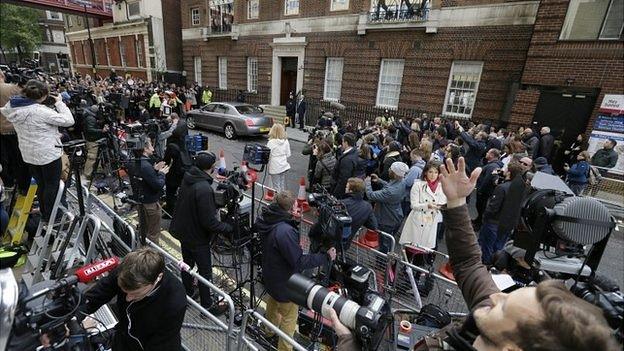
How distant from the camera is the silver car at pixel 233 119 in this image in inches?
503

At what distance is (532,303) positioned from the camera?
44.2 inches

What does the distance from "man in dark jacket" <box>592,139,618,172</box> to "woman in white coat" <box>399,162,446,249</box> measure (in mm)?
6893

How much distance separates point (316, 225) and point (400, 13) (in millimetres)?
12996

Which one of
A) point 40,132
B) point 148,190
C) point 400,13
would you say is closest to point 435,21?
point 400,13

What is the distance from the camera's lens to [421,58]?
1310 cm

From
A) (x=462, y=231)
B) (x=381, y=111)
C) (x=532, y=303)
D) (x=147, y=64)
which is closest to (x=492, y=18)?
(x=381, y=111)

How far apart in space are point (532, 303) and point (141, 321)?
7.37 feet

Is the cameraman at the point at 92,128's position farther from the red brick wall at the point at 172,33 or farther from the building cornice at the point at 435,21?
the red brick wall at the point at 172,33

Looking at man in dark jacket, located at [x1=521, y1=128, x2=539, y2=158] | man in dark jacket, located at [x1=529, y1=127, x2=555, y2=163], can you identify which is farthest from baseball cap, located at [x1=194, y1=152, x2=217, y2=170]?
man in dark jacket, located at [x1=529, y1=127, x2=555, y2=163]

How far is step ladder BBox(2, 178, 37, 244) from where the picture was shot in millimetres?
4176

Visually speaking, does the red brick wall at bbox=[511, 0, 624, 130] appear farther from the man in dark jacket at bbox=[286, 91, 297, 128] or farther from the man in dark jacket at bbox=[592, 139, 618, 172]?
the man in dark jacket at bbox=[286, 91, 297, 128]

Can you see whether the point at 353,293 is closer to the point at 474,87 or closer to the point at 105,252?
the point at 105,252

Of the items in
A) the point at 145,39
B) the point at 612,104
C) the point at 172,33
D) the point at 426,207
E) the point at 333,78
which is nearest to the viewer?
the point at 426,207

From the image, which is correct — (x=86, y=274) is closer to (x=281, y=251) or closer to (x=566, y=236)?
(x=281, y=251)
